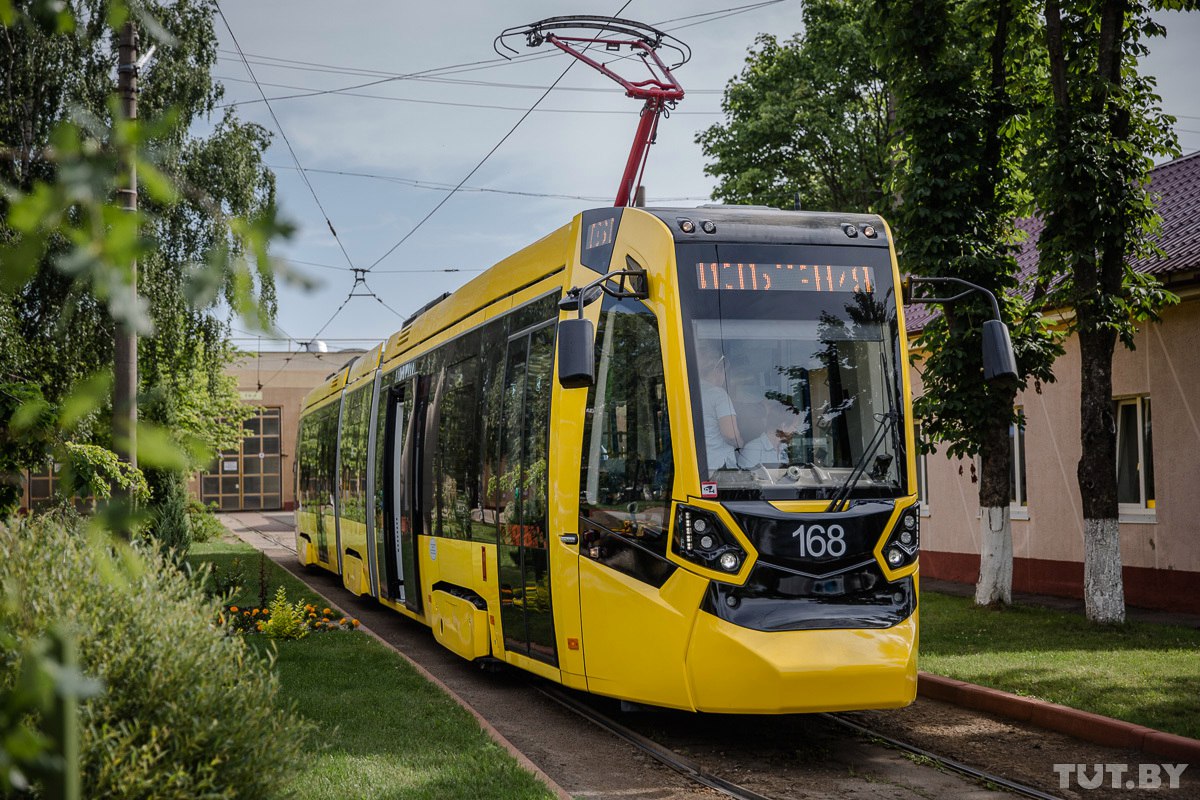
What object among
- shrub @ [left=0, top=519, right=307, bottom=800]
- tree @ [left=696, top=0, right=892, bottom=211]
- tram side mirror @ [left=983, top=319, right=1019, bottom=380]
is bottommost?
shrub @ [left=0, top=519, right=307, bottom=800]

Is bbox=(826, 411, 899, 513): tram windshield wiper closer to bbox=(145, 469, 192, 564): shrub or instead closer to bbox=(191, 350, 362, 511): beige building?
bbox=(145, 469, 192, 564): shrub

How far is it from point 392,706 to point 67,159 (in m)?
7.84

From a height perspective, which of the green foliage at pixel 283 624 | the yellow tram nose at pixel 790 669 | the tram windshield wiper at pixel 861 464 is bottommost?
the green foliage at pixel 283 624

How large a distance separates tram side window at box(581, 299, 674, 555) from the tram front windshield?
1.09ft

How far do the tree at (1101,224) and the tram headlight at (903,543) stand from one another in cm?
674

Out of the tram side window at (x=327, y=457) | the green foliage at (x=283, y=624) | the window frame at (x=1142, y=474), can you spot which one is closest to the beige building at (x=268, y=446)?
the tram side window at (x=327, y=457)

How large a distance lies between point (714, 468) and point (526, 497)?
7.22 ft

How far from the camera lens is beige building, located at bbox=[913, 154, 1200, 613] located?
47.7 ft

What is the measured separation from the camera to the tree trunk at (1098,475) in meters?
13.3

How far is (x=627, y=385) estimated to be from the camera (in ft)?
26.2

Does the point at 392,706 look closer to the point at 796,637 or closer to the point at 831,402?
the point at 796,637

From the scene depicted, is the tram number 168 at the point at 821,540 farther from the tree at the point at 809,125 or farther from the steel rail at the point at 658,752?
the tree at the point at 809,125

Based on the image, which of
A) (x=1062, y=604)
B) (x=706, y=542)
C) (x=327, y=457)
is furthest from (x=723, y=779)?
(x=327, y=457)

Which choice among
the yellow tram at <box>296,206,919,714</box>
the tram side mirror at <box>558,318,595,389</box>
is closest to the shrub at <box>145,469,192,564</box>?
the yellow tram at <box>296,206,919,714</box>
